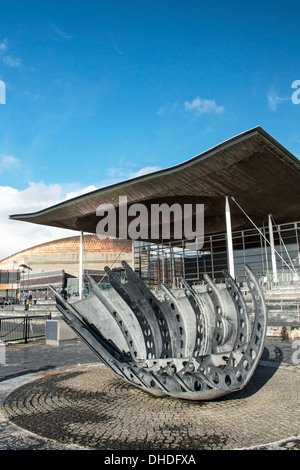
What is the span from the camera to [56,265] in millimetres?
74688

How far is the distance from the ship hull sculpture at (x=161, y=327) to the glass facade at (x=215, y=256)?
2478 cm

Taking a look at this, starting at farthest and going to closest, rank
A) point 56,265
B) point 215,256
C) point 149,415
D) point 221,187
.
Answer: point 56,265
point 215,256
point 221,187
point 149,415

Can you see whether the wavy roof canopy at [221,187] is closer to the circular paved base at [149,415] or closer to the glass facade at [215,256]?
the glass facade at [215,256]

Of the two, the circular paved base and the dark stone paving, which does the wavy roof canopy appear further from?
the circular paved base

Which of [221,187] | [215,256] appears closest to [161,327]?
[221,187]

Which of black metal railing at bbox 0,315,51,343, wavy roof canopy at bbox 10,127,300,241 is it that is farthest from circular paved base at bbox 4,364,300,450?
wavy roof canopy at bbox 10,127,300,241

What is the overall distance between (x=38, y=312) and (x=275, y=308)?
25475 mm

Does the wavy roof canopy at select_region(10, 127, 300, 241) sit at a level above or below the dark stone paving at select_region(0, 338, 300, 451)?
above

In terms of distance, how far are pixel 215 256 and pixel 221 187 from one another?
1624 centimetres

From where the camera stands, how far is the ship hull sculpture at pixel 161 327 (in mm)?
6539

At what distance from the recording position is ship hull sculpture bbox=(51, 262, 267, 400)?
6539 millimetres

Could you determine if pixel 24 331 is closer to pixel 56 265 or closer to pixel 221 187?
pixel 221 187

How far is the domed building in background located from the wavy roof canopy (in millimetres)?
29680
